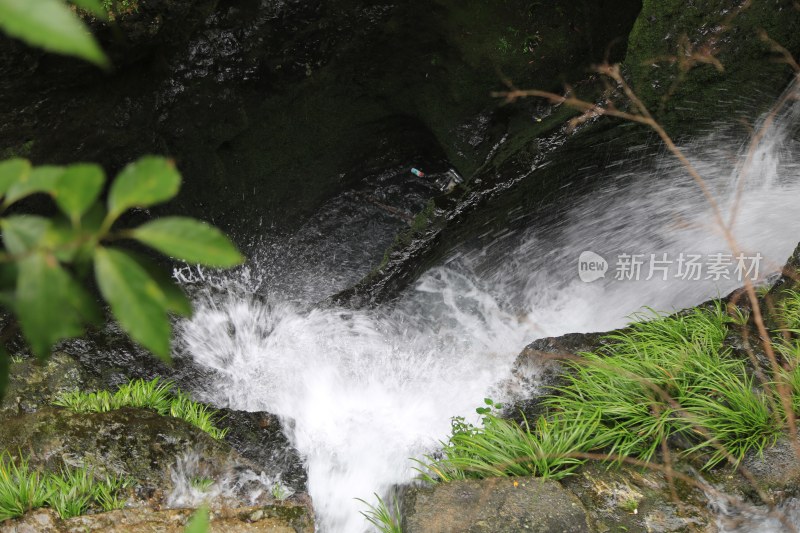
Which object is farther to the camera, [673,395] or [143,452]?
[143,452]

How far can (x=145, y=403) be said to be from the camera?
14.4 ft

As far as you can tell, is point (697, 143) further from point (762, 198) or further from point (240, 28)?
point (240, 28)

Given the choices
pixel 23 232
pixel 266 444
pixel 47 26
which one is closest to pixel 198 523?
pixel 23 232

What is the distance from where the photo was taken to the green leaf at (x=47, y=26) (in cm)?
54

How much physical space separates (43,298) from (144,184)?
16 cm

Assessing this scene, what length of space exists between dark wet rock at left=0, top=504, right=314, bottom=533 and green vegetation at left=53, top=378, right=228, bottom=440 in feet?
2.78

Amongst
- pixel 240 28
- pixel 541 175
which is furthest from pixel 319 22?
pixel 541 175

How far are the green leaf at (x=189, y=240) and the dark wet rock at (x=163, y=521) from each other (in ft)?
9.93

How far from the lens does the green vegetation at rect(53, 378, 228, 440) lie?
4.23m

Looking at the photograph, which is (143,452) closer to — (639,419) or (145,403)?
(145,403)

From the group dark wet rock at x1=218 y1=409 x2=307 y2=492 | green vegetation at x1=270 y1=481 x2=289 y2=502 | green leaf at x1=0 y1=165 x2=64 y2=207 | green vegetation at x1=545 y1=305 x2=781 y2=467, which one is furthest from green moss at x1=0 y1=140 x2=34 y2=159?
green leaf at x1=0 y1=165 x2=64 y2=207

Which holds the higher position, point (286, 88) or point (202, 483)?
point (286, 88)

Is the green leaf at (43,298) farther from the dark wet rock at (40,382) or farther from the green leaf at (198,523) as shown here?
the dark wet rock at (40,382)

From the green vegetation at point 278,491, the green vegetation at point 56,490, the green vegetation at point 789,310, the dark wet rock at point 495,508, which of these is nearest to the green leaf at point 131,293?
the dark wet rock at point 495,508
